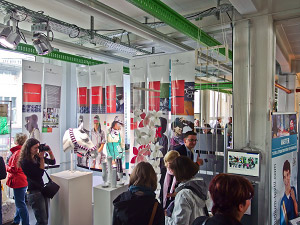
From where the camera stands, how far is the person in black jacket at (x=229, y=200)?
4.45 ft

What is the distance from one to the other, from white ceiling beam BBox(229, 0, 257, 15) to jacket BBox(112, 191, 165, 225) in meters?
2.44

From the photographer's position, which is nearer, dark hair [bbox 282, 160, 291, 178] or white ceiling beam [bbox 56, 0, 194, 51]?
white ceiling beam [bbox 56, 0, 194, 51]

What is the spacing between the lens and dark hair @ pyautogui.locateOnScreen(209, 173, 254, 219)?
1.38 metres

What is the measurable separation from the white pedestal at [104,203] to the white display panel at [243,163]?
1508 mm

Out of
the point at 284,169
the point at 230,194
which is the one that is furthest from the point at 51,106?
the point at 230,194

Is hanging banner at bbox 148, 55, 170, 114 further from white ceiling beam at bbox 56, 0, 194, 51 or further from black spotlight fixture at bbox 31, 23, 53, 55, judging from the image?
black spotlight fixture at bbox 31, 23, 53, 55

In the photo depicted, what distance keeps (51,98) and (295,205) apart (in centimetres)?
449

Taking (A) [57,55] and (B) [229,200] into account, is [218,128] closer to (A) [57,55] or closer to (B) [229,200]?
(B) [229,200]

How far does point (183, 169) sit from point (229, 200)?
2.40 feet

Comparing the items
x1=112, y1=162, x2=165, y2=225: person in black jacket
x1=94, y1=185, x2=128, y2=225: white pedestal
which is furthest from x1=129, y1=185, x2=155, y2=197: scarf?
x1=94, y1=185, x2=128, y2=225: white pedestal

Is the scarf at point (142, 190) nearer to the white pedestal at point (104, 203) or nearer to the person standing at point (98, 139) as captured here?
the white pedestal at point (104, 203)

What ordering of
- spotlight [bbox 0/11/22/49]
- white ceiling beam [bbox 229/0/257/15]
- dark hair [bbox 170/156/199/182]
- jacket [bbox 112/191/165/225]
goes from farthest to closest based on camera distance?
1. spotlight [bbox 0/11/22/49]
2. white ceiling beam [bbox 229/0/257/15]
3. dark hair [bbox 170/156/199/182]
4. jacket [bbox 112/191/165/225]

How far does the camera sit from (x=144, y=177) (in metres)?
1.98

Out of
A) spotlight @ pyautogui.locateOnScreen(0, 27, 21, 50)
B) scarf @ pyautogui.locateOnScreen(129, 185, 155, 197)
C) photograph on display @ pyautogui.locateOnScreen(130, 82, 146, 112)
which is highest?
spotlight @ pyautogui.locateOnScreen(0, 27, 21, 50)
